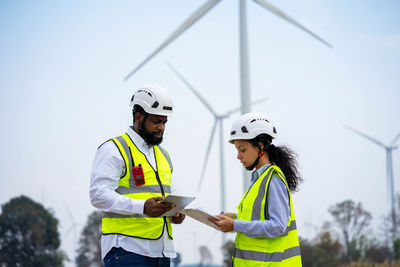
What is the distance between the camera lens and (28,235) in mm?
57156

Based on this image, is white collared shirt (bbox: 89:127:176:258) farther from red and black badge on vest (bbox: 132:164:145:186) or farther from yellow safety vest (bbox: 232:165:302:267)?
yellow safety vest (bbox: 232:165:302:267)

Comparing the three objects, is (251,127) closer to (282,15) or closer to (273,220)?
(273,220)

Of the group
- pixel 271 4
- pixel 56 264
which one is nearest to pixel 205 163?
pixel 271 4

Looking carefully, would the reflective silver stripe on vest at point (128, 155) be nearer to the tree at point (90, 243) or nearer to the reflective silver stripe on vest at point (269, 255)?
the reflective silver stripe on vest at point (269, 255)

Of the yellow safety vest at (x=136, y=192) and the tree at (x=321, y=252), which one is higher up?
the tree at (x=321, y=252)

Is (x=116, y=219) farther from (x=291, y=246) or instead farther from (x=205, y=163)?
(x=205, y=163)

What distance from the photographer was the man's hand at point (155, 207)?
6.62m

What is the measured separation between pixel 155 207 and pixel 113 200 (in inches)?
19.4

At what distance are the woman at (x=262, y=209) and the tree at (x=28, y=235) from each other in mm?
52541

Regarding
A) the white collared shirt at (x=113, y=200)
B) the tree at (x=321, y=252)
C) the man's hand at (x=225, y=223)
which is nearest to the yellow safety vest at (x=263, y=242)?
the man's hand at (x=225, y=223)

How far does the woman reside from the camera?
6816mm

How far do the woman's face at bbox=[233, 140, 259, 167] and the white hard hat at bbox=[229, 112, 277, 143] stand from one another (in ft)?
0.31

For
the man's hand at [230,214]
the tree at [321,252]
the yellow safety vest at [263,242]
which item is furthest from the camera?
the tree at [321,252]

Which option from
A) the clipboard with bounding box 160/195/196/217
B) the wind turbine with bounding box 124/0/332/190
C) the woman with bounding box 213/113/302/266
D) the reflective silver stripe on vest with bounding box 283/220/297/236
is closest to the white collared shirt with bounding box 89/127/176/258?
the clipboard with bounding box 160/195/196/217
